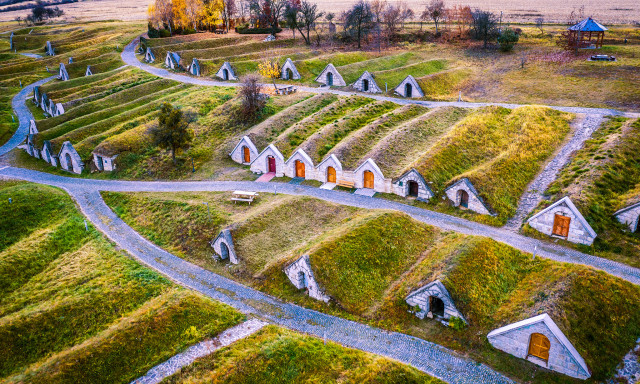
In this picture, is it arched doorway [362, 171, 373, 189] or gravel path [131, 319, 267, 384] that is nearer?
gravel path [131, 319, 267, 384]

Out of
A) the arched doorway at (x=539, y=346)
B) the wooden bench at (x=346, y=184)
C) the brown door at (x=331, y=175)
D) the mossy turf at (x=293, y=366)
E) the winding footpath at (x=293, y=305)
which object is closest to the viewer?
the mossy turf at (x=293, y=366)

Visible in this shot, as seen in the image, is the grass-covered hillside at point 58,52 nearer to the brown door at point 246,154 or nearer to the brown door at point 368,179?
the brown door at point 246,154

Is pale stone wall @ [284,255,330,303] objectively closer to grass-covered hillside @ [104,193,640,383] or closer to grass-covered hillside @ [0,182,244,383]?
grass-covered hillside @ [104,193,640,383]

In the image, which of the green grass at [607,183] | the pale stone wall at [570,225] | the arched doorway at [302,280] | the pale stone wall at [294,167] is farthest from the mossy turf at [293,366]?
the pale stone wall at [294,167]

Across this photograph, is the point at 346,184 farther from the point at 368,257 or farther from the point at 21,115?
the point at 21,115

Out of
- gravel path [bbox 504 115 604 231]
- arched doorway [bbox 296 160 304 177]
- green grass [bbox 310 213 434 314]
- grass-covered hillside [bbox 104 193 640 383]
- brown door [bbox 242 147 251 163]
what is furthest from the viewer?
brown door [bbox 242 147 251 163]

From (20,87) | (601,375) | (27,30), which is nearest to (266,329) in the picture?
(601,375)

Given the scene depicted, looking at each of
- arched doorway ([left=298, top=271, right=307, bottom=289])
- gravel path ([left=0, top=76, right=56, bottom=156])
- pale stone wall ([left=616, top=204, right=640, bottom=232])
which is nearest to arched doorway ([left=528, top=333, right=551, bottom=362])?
arched doorway ([left=298, top=271, right=307, bottom=289])
